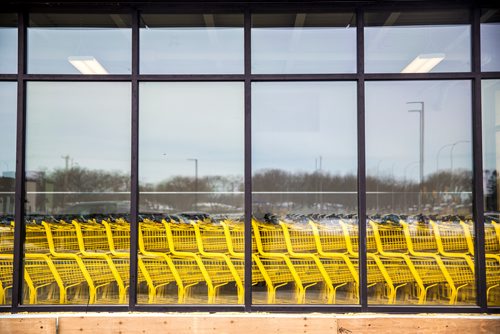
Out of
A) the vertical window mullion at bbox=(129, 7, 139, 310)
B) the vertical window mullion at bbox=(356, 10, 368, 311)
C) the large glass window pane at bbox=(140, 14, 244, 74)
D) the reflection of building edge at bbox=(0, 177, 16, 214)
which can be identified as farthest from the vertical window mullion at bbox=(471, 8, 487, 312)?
the reflection of building edge at bbox=(0, 177, 16, 214)

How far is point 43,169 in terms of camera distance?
5.87 metres

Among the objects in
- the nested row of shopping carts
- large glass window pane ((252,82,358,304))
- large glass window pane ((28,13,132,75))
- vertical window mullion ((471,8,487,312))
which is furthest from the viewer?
large glass window pane ((28,13,132,75))

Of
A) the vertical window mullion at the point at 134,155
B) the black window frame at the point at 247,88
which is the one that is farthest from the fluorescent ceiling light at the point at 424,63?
the vertical window mullion at the point at 134,155

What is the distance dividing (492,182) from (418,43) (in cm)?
162

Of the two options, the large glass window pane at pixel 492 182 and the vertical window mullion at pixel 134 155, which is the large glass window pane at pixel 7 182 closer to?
the vertical window mullion at pixel 134 155

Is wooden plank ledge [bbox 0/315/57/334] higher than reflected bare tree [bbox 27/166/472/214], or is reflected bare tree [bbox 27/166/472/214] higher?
reflected bare tree [bbox 27/166/472/214]

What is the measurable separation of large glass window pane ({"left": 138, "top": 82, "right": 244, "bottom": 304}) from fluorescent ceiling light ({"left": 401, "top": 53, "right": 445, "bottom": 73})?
171 centimetres

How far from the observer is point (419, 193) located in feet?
19.5

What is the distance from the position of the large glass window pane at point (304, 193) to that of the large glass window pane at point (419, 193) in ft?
0.83

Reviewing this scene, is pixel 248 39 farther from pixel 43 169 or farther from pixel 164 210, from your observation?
pixel 43 169

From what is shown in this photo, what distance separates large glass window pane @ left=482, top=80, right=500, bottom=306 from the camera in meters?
5.46

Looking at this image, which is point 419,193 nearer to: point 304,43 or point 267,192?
point 267,192

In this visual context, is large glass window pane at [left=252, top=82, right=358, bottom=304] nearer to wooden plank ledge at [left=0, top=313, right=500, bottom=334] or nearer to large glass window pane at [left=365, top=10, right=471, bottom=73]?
wooden plank ledge at [left=0, top=313, right=500, bottom=334]

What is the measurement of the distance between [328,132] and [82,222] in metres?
2.83
